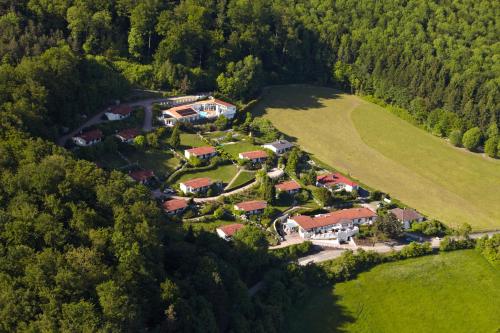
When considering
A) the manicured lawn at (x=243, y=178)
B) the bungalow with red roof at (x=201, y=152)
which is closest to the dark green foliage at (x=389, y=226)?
the manicured lawn at (x=243, y=178)

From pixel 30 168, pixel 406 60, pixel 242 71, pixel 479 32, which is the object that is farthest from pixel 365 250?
pixel 479 32

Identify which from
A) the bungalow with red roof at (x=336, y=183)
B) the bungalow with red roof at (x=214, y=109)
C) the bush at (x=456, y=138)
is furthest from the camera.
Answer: the bush at (x=456, y=138)

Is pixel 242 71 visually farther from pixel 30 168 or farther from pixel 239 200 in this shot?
pixel 30 168

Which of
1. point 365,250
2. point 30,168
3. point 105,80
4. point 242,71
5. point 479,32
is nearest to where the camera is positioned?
point 30,168

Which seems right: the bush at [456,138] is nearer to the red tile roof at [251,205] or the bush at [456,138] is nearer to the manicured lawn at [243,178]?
the manicured lawn at [243,178]

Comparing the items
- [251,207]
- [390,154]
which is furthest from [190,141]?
[390,154]

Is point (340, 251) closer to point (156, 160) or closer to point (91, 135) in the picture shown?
point (156, 160)
